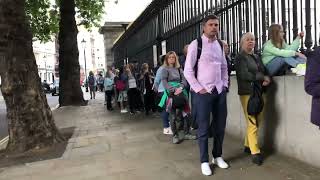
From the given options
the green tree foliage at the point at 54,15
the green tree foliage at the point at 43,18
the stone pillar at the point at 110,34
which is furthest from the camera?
the stone pillar at the point at 110,34

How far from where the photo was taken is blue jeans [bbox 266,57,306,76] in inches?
249

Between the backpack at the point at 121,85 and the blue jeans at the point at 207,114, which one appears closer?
the blue jeans at the point at 207,114

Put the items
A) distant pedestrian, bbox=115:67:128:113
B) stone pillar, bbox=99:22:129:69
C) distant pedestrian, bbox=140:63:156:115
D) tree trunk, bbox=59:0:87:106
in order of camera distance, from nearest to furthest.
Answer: distant pedestrian, bbox=140:63:156:115 → distant pedestrian, bbox=115:67:128:113 → tree trunk, bbox=59:0:87:106 → stone pillar, bbox=99:22:129:69

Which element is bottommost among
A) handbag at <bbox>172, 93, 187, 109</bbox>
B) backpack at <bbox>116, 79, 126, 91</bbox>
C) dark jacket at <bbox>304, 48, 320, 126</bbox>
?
handbag at <bbox>172, 93, 187, 109</bbox>

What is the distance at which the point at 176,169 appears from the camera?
607 cm

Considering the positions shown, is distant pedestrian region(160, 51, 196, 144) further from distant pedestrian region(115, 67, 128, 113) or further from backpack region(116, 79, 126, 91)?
backpack region(116, 79, 126, 91)

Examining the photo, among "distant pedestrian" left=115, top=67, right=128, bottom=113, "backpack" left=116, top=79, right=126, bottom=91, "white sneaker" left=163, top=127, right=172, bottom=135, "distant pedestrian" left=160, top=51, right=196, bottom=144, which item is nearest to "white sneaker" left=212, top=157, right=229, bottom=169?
"distant pedestrian" left=160, top=51, right=196, bottom=144

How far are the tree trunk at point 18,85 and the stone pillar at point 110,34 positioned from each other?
22.7 meters

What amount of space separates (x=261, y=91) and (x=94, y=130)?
5.62 m

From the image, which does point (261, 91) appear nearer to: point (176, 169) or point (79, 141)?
point (176, 169)

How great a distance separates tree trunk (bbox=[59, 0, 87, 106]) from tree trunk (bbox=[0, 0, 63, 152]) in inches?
468

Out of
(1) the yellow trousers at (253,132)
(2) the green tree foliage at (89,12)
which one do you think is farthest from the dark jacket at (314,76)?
(2) the green tree foliage at (89,12)

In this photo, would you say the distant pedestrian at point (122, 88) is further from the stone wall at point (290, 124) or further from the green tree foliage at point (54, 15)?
the green tree foliage at point (54, 15)

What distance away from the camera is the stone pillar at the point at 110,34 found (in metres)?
31.7
